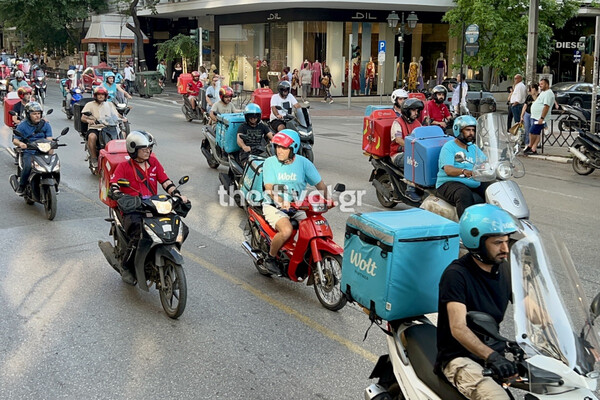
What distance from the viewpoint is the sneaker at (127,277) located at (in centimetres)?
725

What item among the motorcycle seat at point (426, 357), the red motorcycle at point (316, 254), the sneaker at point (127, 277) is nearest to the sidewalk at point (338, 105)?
the red motorcycle at point (316, 254)

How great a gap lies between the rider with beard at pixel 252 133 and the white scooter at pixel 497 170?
144 inches

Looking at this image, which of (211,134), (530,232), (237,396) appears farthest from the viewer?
(211,134)

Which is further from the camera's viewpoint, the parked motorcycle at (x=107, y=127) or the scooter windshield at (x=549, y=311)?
the parked motorcycle at (x=107, y=127)

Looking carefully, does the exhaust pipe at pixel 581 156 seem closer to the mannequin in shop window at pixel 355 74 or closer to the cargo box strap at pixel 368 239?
the cargo box strap at pixel 368 239

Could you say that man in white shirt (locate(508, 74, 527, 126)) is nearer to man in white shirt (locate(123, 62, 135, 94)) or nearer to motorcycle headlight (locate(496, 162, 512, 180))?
motorcycle headlight (locate(496, 162, 512, 180))

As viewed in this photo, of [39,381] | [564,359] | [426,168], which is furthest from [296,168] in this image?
[564,359]

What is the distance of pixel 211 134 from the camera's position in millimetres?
14594

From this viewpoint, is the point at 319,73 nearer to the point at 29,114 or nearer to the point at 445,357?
the point at 29,114

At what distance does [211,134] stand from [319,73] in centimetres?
2218

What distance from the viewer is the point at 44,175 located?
10648mm

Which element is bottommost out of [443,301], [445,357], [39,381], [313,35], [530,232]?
[39,381]

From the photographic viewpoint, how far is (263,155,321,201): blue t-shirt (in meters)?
7.41

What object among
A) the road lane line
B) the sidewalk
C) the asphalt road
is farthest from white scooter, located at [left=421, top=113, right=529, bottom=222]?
the sidewalk
